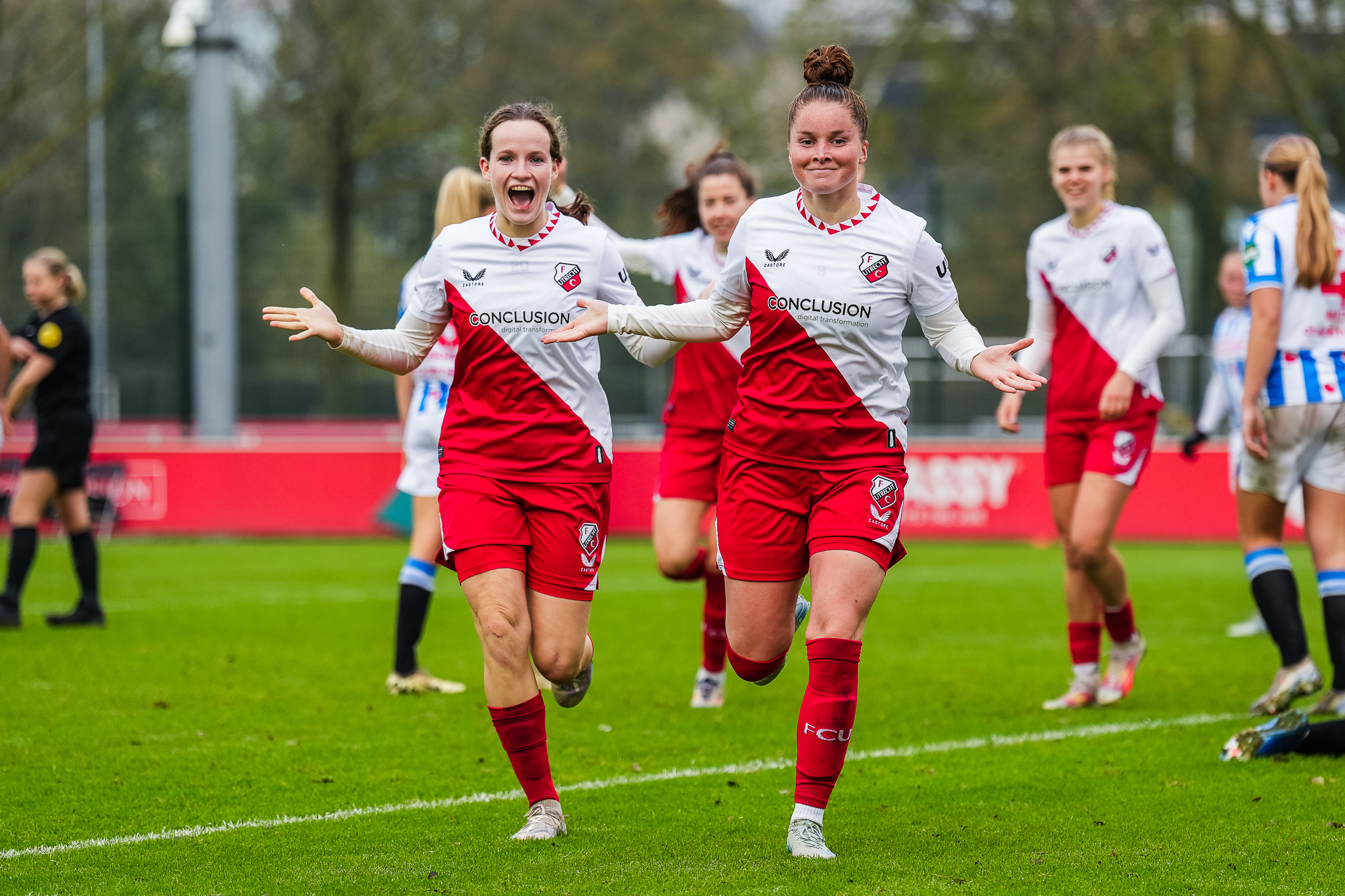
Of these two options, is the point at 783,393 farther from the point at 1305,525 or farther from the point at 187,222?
the point at 187,222

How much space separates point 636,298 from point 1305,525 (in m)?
3.46

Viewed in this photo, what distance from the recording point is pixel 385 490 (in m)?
16.5

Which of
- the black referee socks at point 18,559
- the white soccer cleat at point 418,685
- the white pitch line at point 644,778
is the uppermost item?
the black referee socks at point 18,559

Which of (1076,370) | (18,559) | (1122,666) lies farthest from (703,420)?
(18,559)

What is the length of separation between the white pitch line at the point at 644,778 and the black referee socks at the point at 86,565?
17.0 ft

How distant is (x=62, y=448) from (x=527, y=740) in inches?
230

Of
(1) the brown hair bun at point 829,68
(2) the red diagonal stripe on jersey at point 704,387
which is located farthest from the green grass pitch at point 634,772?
(1) the brown hair bun at point 829,68

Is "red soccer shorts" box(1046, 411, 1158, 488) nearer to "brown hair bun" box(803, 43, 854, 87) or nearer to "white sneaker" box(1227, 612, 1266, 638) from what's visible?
"brown hair bun" box(803, 43, 854, 87)

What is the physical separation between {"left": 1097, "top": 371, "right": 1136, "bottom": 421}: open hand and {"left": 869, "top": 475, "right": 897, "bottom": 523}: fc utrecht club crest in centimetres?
234

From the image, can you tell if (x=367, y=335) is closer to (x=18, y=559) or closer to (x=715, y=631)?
(x=715, y=631)

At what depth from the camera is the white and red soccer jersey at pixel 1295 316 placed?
266 inches

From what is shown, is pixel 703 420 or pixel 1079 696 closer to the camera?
pixel 703 420

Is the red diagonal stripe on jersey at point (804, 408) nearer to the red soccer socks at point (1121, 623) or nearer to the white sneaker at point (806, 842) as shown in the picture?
the white sneaker at point (806, 842)

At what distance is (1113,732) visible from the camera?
6.68 metres
